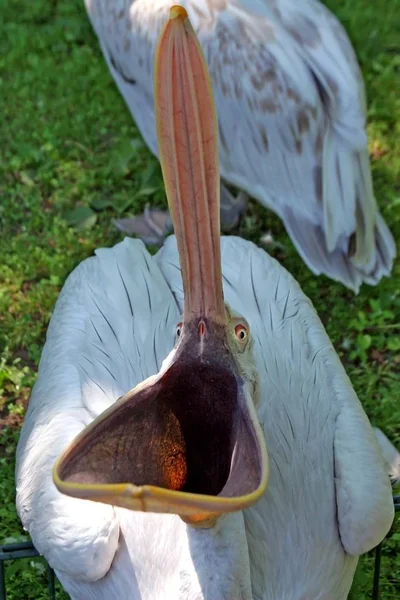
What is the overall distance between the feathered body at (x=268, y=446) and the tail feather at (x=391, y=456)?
610mm

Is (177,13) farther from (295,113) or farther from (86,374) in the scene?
(295,113)

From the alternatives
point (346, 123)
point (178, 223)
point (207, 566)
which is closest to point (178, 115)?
point (178, 223)

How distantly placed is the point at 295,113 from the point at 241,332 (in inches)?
75.2

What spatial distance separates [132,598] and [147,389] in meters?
0.53

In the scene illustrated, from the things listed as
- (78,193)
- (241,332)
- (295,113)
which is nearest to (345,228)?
(295,113)

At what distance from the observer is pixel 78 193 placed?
13.7 ft

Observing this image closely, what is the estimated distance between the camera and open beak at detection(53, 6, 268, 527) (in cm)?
153

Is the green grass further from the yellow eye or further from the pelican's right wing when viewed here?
the yellow eye

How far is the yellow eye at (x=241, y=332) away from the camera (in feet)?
5.84

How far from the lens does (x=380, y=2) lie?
5.21 m

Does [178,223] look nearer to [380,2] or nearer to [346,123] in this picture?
[346,123]

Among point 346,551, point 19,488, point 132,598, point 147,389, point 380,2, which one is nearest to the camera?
point 147,389

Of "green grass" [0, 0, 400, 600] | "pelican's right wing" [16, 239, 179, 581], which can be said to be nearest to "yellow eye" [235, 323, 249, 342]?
"pelican's right wing" [16, 239, 179, 581]

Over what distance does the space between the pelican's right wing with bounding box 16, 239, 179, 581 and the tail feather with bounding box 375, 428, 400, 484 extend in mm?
916
